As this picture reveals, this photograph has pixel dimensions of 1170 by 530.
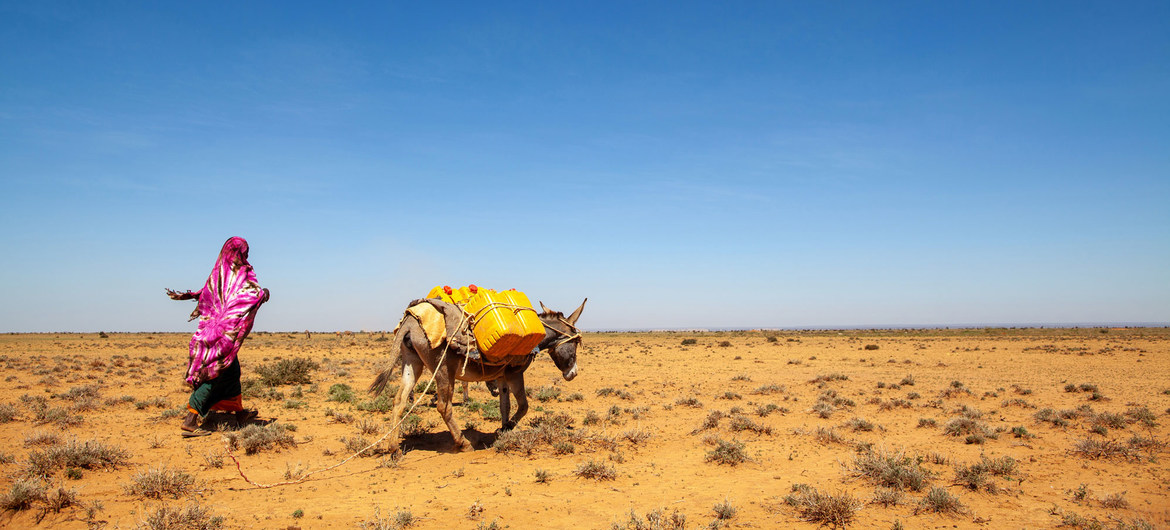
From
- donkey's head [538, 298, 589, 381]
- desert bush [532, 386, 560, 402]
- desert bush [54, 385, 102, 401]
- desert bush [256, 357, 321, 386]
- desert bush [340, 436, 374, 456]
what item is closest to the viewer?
desert bush [340, 436, 374, 456]

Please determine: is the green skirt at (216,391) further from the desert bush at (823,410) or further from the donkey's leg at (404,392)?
the desert bush at (823,410)

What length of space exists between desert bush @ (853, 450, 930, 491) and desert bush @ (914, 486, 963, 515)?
0.53 metres

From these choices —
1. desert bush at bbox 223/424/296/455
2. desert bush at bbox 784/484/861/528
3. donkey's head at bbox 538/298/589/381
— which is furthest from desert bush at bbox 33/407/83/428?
desert bush at bbox 784/484/861/528

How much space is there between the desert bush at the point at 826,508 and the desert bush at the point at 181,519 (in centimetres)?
604

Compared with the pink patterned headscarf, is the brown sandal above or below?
below

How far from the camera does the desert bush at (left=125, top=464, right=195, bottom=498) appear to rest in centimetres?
661

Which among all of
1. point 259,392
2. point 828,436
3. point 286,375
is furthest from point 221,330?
point 828,436

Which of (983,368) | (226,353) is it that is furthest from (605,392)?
(983,368)

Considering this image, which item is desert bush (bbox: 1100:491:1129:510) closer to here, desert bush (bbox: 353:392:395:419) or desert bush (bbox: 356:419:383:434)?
desert bush (bbox: 356:419:383:434)

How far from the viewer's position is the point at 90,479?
7.34 m

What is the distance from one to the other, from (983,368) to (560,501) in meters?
24.9

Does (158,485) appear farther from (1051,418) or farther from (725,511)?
(1051,418)

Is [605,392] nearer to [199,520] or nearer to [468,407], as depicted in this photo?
[468,407]

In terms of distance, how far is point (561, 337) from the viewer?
31.3ft
